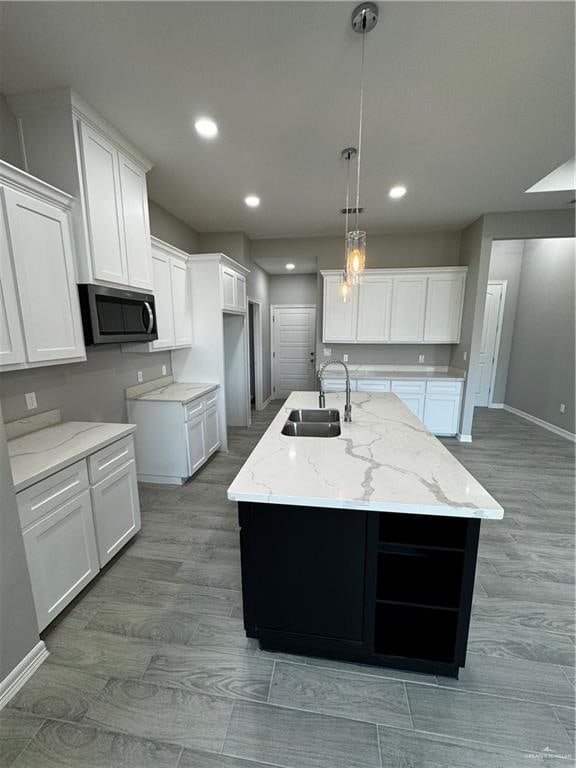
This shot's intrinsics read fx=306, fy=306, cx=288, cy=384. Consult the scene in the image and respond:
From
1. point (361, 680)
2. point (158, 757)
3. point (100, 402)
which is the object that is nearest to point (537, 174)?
point (361, 680)

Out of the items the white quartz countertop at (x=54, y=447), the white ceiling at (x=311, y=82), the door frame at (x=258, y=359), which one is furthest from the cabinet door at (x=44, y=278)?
the door frame at (x=258, y=359)

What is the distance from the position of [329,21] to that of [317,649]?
2.95m

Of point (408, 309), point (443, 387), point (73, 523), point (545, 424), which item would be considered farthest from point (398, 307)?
point (73, 523)

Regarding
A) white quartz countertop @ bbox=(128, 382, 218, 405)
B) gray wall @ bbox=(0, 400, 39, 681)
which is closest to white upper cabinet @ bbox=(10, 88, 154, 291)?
white quartz countertop @ bbox=(128, 382, 218, 405)

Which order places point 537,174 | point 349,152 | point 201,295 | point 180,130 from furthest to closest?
point 201,295 < point 537,174 < point 349,152 < point 180,130

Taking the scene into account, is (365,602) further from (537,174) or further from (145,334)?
(537,174)

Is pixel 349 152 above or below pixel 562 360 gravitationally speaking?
above

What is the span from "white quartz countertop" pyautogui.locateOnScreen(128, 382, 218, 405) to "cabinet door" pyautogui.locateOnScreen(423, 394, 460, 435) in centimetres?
300

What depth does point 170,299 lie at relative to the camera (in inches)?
129

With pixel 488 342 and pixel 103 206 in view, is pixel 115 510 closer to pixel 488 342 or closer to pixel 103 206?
pixel 103 206

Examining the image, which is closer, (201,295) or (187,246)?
(201,295)

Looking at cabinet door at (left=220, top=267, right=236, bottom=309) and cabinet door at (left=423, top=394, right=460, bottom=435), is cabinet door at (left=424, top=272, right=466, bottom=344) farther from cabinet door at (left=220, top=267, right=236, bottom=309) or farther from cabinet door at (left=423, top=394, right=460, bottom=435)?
cabinet door at (left=220, top=267, right=236, bottom=309)

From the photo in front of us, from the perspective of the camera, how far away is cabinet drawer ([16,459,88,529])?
141 cm

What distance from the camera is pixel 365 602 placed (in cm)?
135
